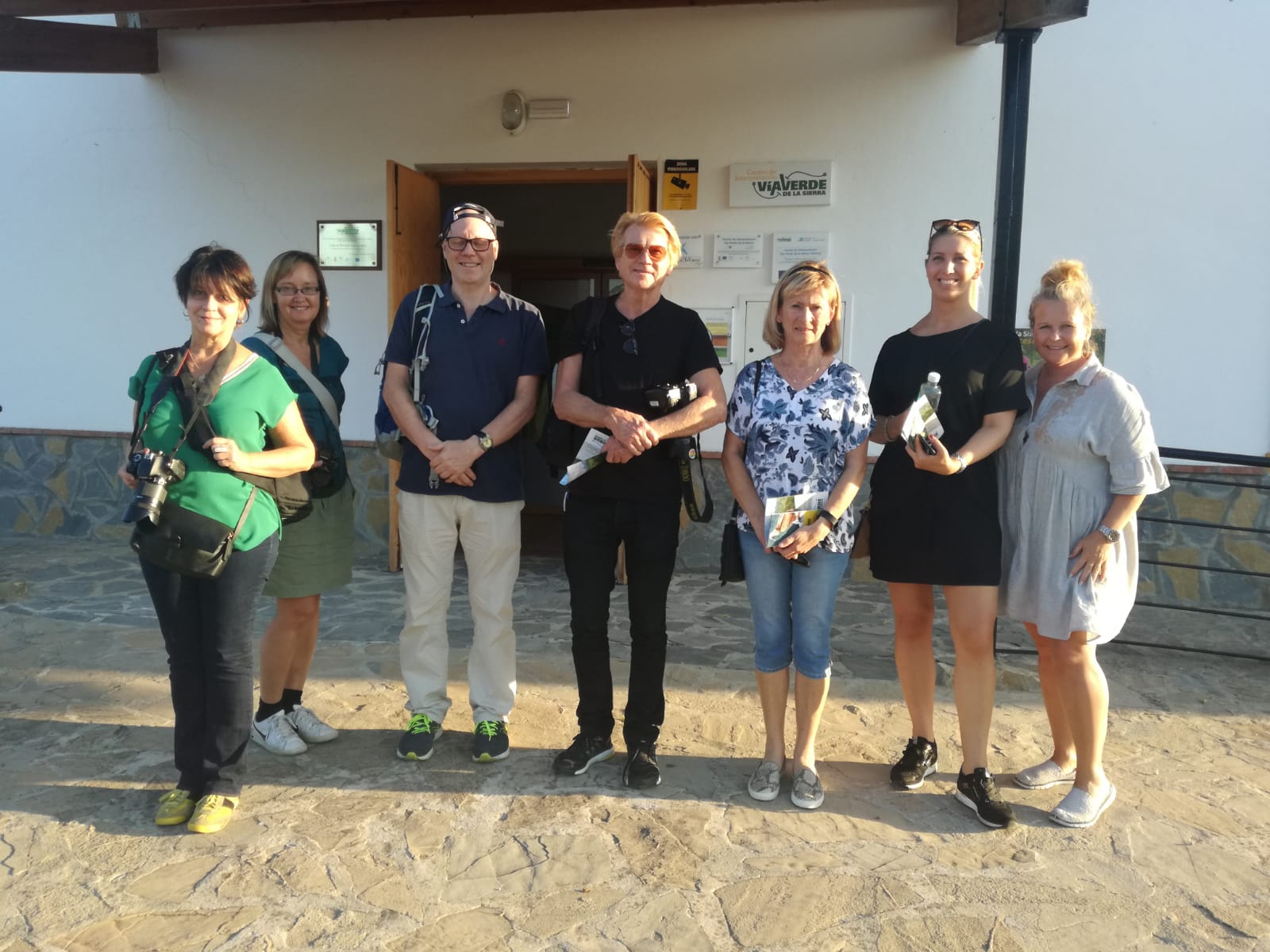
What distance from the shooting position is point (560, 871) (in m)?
2.67

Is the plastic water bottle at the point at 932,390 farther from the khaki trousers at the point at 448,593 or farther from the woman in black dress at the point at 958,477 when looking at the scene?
the khaki trousers at the point at 448,593

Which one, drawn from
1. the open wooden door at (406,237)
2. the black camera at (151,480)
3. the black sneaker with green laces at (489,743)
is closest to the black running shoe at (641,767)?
the black sneaker with green laces at (489,743)

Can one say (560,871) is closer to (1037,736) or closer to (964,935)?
(964,935)

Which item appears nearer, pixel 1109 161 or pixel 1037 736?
pixel 1037 736

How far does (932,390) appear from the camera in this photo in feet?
9.27

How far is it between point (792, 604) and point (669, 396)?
82 centimetres

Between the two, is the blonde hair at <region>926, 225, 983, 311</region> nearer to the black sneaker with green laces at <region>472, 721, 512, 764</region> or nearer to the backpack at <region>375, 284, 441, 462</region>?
the backpack at <region>375, 284, 441, 462</region>

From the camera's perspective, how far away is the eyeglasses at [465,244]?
3159 mm

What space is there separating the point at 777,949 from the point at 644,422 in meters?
1.55

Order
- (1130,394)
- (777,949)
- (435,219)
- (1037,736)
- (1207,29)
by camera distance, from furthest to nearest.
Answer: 1. (435,219)
2. (1207,29)
3. (1037,736)
4. (1130,394)
5. (777,949)

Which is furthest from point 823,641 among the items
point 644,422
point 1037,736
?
point 1037,736

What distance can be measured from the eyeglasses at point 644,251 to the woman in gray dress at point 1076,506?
48.9 inches

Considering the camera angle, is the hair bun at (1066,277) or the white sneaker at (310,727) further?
the white sneaker at (310,727)

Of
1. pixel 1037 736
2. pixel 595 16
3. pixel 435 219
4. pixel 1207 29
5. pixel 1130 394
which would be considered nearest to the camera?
pixel 1130 394
